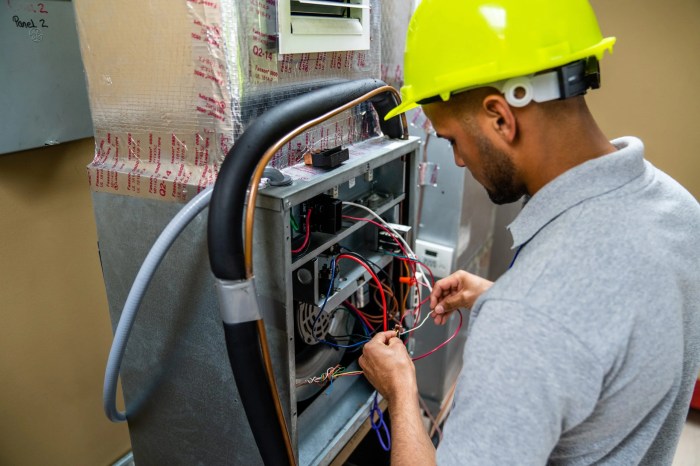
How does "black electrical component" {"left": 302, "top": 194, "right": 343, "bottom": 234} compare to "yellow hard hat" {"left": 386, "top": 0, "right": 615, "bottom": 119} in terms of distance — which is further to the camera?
"black electrical component" {"left": 302, "top": 194, "right": 343, "bottom": 234}

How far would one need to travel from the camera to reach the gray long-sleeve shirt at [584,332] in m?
0.62

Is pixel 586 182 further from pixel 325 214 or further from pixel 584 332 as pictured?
pixel 325 214

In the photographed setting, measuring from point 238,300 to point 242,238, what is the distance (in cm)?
9

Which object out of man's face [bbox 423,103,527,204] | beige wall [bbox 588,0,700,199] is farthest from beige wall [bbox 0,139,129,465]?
beige wall [bbox 588,0,700,199]

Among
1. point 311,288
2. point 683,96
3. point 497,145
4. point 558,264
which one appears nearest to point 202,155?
point 311,288

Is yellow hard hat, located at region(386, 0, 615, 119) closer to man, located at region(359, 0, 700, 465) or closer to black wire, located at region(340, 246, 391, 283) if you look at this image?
man, located at region(359, 0, 700, 465)

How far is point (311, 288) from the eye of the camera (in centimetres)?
95

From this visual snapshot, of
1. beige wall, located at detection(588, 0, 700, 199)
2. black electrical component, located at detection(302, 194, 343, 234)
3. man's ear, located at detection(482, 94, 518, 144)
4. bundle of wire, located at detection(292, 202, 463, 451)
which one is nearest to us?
man's ear, located at detection(482, 94, 518, 144)

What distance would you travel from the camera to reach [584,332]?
62 cm

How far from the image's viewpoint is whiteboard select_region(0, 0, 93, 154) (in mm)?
1135

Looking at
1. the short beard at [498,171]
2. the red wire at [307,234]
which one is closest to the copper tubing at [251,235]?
the red wire at [307,234]

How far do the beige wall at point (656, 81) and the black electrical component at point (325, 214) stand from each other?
1.68 m

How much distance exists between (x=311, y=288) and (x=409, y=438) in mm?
304

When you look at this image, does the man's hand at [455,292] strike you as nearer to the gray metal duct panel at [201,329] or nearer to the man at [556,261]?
the gray metal duct panel at [201,329]
